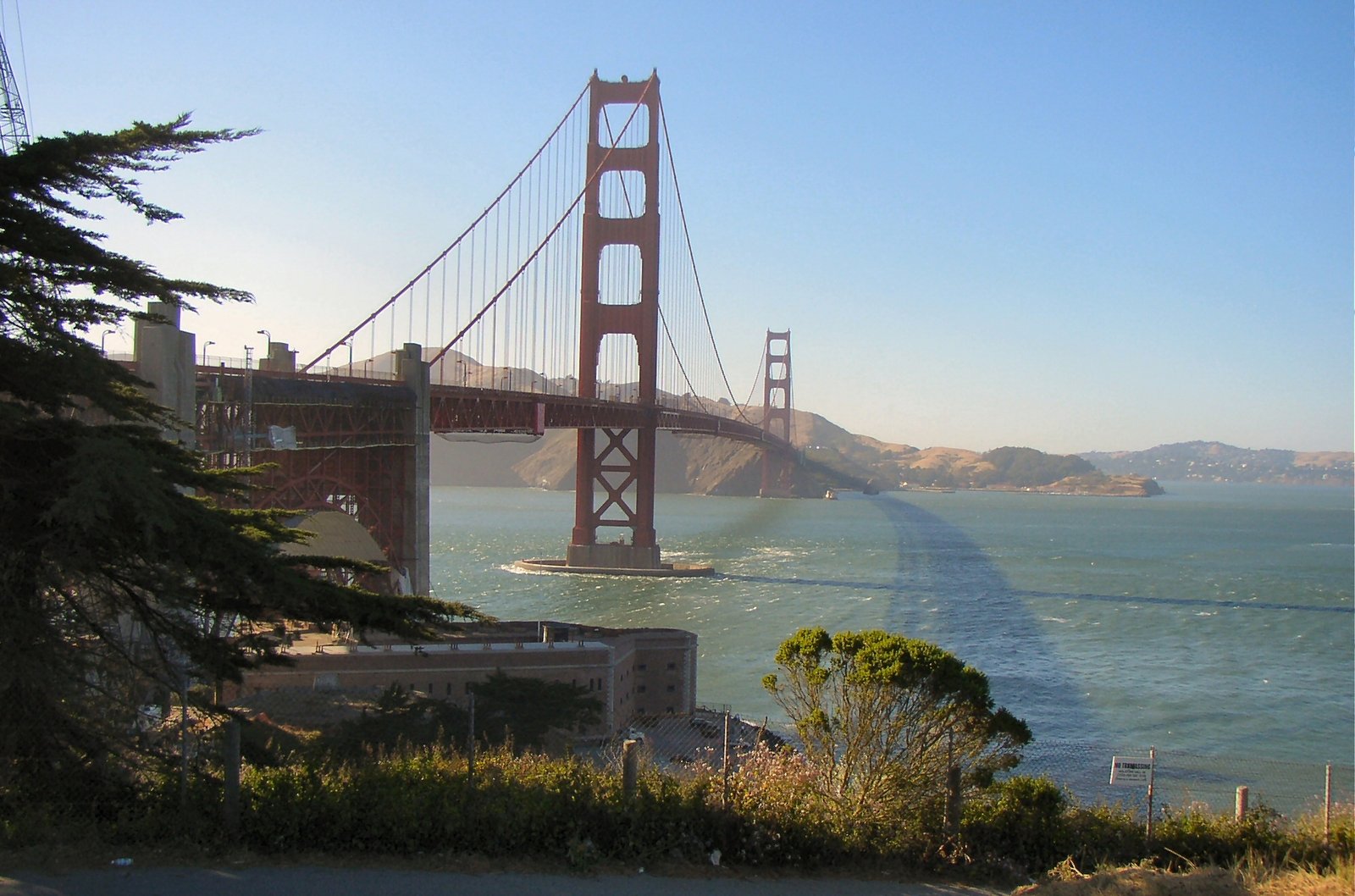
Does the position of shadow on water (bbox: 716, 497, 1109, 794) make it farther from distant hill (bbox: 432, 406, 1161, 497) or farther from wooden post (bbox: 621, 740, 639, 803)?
distant hill (bbox: 432, 406, 1161, 497)

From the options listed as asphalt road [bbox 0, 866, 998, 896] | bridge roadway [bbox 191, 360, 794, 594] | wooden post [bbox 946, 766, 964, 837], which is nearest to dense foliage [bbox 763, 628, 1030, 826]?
wooden post [bbox 946, 766, 964, 837]

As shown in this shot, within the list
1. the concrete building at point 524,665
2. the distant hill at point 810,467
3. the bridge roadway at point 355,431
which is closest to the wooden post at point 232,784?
the bridge roadway at point 355,431

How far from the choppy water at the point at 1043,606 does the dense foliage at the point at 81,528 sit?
14.4m

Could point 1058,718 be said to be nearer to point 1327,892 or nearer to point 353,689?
point 353,689

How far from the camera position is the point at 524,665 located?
57.6 feet

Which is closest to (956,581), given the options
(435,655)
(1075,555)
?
(1075,555)

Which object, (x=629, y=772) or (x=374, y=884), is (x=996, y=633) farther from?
(x=374, y=884)

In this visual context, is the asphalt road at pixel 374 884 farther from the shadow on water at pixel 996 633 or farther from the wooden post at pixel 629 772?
the shadow on water at pixel 996 633

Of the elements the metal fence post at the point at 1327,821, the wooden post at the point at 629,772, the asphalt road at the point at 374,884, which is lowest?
the asphalt road at the point at 374,884

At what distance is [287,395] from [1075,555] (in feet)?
140

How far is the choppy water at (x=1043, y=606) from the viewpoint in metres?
20.4

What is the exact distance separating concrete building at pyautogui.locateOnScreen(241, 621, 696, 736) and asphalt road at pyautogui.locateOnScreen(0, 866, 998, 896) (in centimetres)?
1007

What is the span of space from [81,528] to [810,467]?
315 feet

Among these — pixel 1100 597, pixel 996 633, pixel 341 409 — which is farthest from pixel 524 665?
pixel 1100 597
